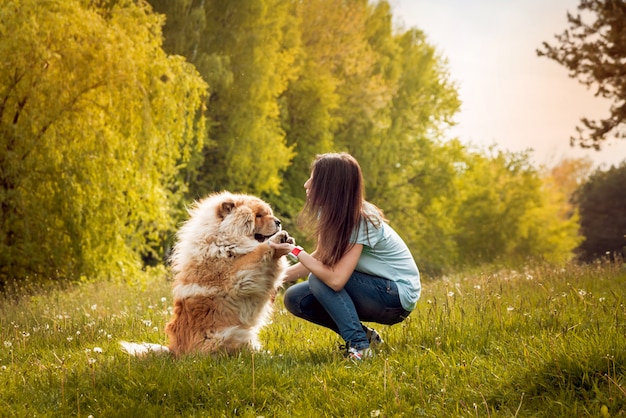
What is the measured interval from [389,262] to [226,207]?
4.79ft

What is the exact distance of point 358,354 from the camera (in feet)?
15.1

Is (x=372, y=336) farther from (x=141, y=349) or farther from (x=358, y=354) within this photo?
(x=141, y=349)

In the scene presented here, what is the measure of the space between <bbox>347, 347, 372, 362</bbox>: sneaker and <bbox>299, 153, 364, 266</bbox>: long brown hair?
66cm

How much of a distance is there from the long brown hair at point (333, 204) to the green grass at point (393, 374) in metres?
0.79

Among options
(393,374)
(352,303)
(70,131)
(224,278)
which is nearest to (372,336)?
(352,303)

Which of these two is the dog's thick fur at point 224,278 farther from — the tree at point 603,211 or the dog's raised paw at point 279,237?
the tree at point 603,211

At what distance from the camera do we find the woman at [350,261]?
475 cm

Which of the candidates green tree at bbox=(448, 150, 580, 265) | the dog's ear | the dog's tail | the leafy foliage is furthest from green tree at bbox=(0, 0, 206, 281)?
green tree at bbox=(448, 150, 580, 265)

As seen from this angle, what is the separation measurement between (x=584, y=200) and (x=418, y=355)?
35.8 m

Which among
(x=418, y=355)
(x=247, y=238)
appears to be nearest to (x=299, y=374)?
(x=418, y=355)

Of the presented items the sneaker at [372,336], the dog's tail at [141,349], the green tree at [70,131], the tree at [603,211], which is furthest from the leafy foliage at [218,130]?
the sneaker at [372,336]

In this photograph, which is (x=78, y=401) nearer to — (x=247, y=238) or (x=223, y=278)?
(x=223, y=278)

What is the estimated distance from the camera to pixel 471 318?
5195 mm

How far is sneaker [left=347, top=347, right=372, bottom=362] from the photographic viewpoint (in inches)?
179
